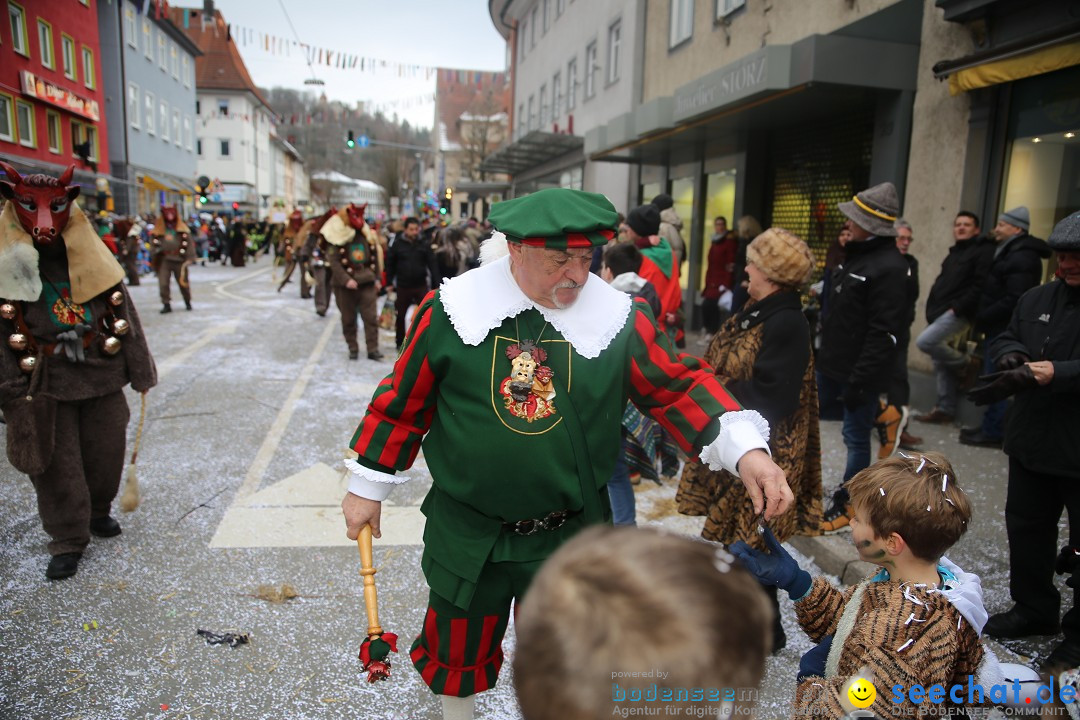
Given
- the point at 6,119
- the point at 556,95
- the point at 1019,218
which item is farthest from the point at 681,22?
the point at 6,119

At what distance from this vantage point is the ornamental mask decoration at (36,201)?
3.73m

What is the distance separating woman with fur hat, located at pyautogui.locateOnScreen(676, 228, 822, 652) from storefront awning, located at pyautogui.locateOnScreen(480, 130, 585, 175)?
17.1m

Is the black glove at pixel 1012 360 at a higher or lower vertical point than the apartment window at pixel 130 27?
lower

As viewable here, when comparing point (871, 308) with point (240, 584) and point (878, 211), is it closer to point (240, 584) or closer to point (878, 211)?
point (878, 211)

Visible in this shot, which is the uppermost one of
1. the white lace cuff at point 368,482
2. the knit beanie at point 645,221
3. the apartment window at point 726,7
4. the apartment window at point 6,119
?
the apartment window at point 726,7

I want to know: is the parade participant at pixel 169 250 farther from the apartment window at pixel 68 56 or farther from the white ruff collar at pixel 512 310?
the white ruff collar at pixel 512 310

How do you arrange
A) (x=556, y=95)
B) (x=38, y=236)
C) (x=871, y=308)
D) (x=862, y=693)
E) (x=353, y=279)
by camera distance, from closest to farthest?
(x=862, y=693)
(x=38, y=236)
(x=871, y=308)
(x=353, y=279)
(x=556, y=95)

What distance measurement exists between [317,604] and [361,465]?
169cm

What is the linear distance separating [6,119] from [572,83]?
15346 millimetres

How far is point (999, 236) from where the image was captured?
6.20 meters

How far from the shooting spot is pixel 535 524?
222 cm

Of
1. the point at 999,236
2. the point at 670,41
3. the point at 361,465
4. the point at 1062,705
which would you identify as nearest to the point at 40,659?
the point at 361,465

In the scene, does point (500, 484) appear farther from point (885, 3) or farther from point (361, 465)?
point (885, 3)

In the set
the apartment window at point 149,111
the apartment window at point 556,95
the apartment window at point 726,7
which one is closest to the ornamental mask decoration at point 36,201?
the apartment window at point 726,7
